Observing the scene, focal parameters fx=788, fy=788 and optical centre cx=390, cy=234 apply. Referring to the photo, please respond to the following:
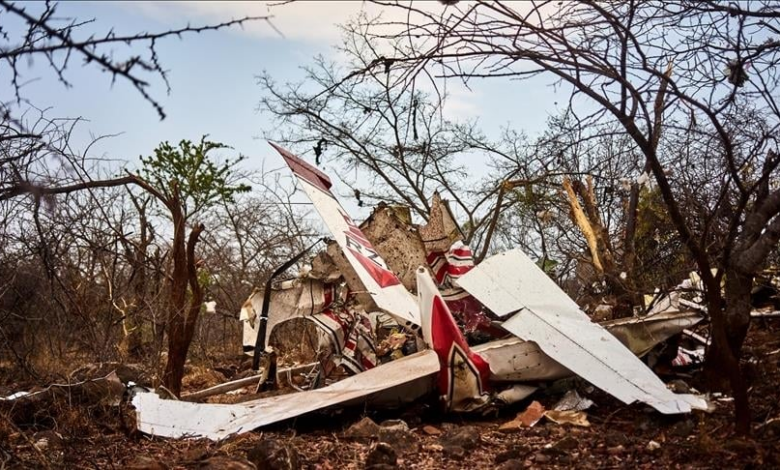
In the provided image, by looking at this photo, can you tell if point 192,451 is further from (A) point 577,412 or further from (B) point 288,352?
(B) point 288,352

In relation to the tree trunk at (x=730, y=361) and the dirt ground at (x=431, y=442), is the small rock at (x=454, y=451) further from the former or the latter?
the tree trunk at (x=730, y=361)

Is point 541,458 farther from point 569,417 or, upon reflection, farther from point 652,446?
point 569,417

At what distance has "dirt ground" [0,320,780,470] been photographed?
506 centimetres

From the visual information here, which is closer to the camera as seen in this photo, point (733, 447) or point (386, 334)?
point (733, 447)

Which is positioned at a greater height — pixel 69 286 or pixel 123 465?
pixel 69 286

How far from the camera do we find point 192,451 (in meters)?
5.54

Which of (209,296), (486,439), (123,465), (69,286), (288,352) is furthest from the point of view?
(209,296)

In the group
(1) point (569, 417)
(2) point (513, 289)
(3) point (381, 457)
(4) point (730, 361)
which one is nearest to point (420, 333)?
(2) point (513, 289)

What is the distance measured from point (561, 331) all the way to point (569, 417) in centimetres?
80

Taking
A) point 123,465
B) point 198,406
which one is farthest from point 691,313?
point 123,465

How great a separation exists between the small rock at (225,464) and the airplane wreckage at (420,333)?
1.12 meters

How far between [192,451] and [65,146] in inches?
109

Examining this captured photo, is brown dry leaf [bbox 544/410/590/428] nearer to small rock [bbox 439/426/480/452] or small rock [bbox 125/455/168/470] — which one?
small rock [bbox 439/426/480/452]

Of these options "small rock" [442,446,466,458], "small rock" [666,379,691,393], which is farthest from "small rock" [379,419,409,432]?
"small rock" [666,379,691,393]
